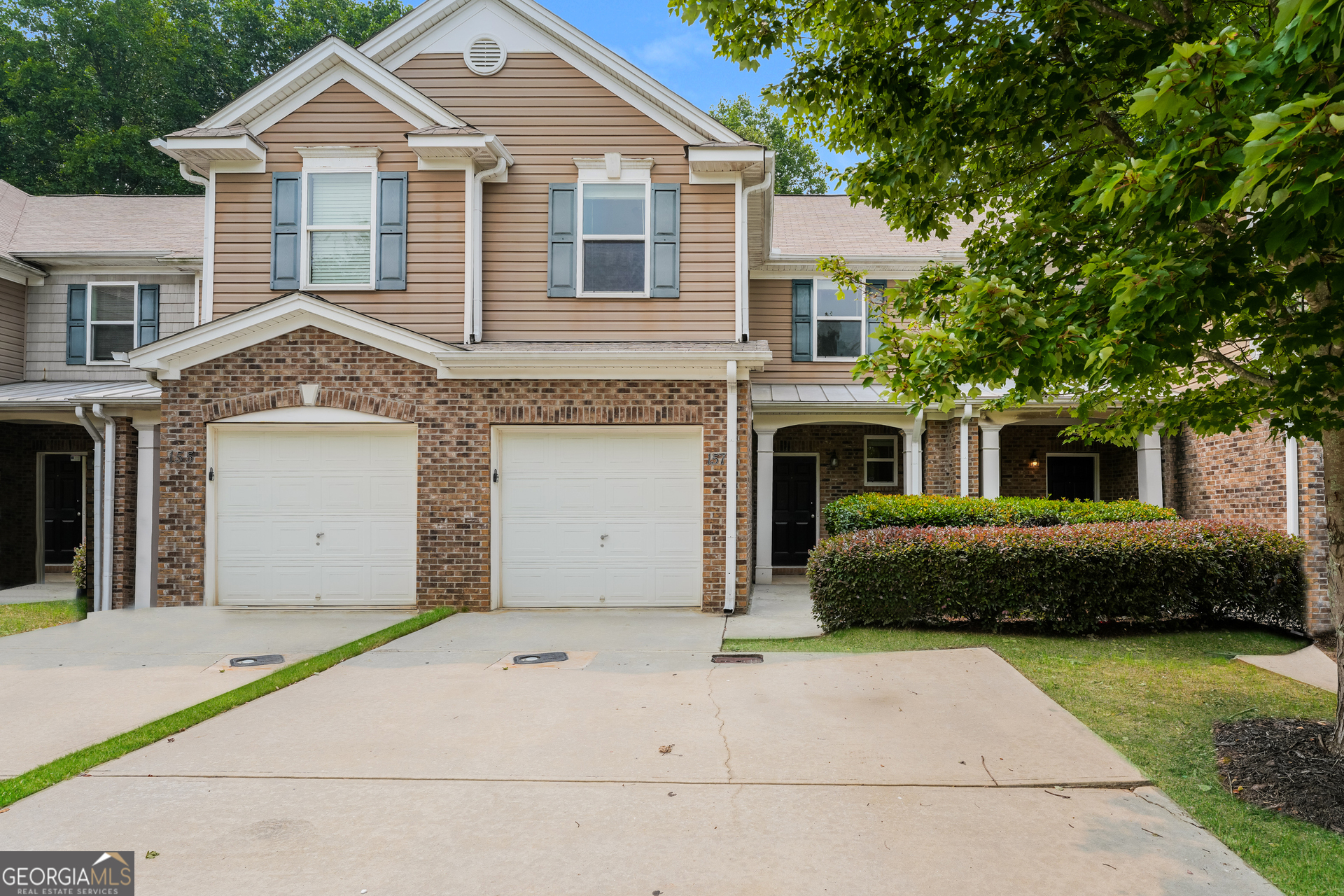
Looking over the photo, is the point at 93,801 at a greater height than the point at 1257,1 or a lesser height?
lesser

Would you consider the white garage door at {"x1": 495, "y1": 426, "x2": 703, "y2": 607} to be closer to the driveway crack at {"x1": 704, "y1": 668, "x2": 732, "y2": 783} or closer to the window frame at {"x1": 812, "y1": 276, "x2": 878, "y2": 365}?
the driveway crack at {"x1": 704, "y1": 668, "x2": 732, "y2": 783}

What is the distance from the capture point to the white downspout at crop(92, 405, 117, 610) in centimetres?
1112

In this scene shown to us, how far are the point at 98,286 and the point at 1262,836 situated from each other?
16.9 metres

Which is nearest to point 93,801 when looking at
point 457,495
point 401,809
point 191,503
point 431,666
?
point 401,809

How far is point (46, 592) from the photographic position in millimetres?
12883

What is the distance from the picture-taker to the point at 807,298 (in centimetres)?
1410

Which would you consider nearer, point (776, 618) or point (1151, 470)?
point (776, 618)

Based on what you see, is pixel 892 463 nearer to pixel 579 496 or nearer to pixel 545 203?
pixel 579 496

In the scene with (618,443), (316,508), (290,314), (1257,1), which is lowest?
(316,508)

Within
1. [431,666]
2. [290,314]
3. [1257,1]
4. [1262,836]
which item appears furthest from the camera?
[290,314]

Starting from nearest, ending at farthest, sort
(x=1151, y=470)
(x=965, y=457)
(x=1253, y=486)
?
(x=1253, y=486)
(x=1151, y=470)
(x=965, y=457)

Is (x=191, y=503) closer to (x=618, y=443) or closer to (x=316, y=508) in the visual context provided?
(x=316, y=508)

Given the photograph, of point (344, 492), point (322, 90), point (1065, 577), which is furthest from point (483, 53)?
point (1065, 577)

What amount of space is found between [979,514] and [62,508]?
51.9 feet
